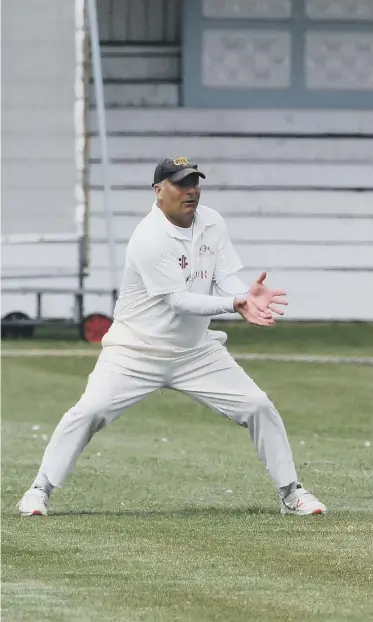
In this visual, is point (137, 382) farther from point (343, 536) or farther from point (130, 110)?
point (130, 110)

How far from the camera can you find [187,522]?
830cm

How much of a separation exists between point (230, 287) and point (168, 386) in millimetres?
595

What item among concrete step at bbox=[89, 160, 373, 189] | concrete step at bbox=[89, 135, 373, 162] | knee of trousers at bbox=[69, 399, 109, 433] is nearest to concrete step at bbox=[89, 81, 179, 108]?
concrete step at bbox=[89, 135, 373, 162]

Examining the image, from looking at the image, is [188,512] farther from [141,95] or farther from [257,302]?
[141,95]

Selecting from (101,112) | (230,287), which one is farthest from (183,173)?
(101,112)

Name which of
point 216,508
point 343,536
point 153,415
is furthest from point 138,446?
point 343,536

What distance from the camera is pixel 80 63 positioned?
18.1 metres

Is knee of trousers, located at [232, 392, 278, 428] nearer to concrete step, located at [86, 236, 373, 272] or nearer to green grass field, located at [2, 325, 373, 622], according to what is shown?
green grass field, located at [2, 325, 373, 622]

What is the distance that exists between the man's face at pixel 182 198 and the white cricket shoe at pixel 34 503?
1430mm

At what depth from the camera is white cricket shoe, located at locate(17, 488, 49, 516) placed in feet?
27.9

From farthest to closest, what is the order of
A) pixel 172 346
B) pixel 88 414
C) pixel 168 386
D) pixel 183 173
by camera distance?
pixel 168 386, pixel 172 346, pixel 88 414, pixel 183 173

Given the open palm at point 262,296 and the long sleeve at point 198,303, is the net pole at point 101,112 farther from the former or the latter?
the open palm at point 262,296

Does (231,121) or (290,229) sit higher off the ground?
(231,121)

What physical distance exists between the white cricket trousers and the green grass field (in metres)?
0.28
